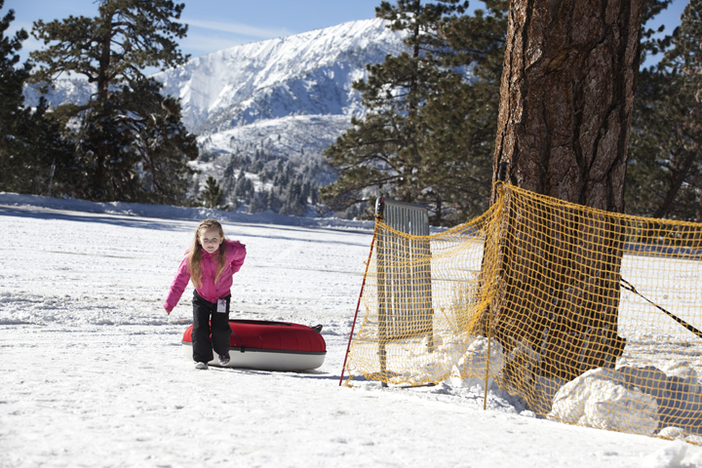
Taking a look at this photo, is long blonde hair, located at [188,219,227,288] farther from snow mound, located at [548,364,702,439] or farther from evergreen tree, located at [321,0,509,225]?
evergreen tree, located at [321,0,509,225]

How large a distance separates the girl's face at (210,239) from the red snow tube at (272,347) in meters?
0.79

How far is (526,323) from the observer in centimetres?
412

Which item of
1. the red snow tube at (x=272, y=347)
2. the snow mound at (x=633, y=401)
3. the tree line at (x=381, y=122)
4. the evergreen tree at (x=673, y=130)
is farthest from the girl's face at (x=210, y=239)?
the evergreen tree at (x=673, y=130)

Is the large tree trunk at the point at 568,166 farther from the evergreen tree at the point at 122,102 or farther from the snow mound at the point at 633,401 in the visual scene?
the evergreen tree at the point at 122,102

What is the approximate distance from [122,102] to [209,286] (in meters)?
26.6

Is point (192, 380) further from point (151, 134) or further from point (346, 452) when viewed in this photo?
point (151, 134)

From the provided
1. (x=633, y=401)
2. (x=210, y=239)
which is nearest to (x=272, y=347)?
(x=210, y=239)

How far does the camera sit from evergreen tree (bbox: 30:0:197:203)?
26.0 meters

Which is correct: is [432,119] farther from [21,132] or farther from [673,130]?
[21,132]

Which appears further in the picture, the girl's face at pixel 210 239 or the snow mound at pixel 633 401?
the girl's face at pixel 210 239

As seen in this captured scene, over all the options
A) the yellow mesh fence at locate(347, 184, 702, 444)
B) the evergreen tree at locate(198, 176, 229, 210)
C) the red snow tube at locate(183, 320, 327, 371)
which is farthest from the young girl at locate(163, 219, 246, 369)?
the evergreen tree at locate(198, 176, 229, 210)

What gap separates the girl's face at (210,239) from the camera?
428 cm

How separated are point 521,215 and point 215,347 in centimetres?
269

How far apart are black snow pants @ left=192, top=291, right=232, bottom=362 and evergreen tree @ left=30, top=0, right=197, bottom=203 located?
2345 cm
